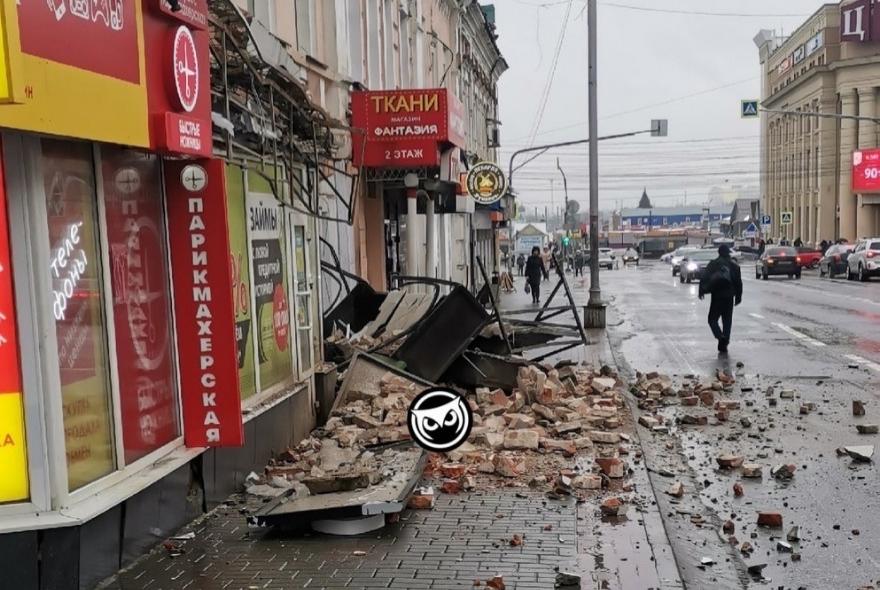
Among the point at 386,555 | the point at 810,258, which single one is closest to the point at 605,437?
the point at 386,555

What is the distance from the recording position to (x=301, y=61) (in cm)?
1191

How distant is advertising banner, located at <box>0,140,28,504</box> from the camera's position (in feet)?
14.7

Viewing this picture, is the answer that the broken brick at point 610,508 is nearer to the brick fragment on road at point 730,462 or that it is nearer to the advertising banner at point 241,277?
the brick fragment on road at point 730,462

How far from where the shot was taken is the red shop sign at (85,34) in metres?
4.09

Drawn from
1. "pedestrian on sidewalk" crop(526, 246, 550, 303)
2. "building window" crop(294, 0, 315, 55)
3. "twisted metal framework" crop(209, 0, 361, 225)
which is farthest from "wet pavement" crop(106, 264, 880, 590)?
"pedestrian on sidewalk" crop(526, 246, 550, 303)

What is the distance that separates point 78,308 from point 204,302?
3.73 ft

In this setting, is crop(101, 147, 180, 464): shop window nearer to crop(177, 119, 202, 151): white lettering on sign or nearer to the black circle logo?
crop(177, 119, 202, 151): white lettering on sign

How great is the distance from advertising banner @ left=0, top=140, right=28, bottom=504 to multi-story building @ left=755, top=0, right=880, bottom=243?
61.9 meters

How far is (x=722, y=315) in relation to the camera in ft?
52.4

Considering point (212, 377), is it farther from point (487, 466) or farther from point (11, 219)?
point (487, 466)

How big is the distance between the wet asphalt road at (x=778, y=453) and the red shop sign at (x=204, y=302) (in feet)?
10.4

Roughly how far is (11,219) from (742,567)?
4604 mm

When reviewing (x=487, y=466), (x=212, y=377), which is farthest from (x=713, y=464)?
(x=212, y=377)

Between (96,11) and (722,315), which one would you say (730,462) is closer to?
(96,11)
